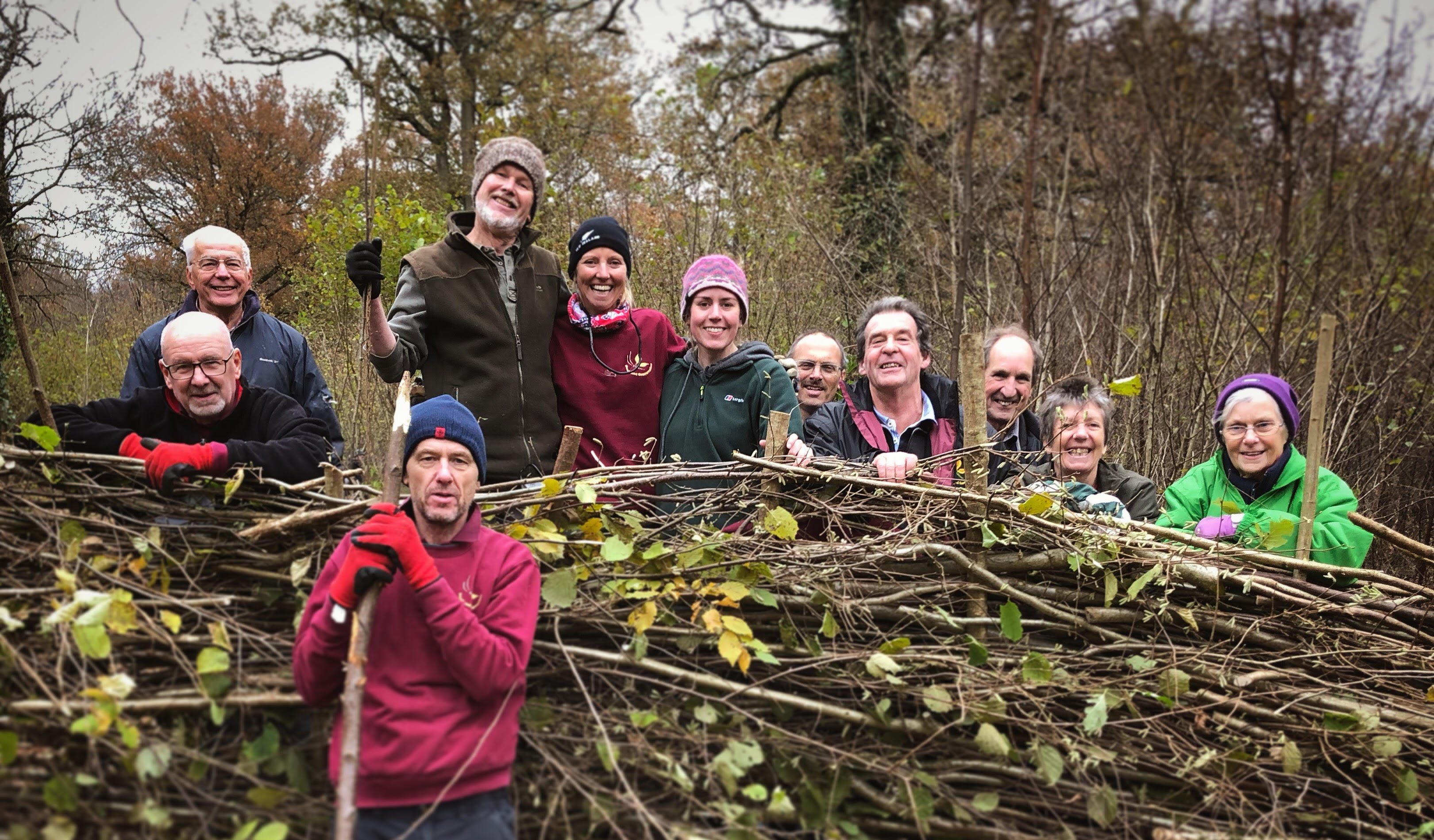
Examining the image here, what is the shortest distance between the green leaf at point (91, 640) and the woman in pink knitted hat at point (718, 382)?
169 cm

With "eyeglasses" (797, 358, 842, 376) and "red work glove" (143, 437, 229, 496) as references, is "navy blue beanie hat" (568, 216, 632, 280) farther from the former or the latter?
"red work glove" (143, 437, 229, 496)

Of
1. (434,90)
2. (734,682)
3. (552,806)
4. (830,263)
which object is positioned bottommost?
(552,806)

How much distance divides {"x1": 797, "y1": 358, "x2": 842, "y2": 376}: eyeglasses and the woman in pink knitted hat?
56cm

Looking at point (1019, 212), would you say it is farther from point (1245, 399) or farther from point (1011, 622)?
point (1011, 622)

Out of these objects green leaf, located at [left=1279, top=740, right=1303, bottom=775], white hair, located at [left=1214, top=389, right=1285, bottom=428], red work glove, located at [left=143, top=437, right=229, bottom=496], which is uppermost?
white hair, located at [left=1214, top=389, right=1285, bottom=428]

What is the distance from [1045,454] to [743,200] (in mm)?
5322

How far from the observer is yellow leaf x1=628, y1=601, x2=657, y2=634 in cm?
248

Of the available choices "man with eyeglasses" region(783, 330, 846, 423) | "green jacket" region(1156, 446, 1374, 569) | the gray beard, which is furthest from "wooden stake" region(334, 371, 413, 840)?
"green jacket" region(1156, 446, 1374, 569)

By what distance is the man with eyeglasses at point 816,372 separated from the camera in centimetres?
404

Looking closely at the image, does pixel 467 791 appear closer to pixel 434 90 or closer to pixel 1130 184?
pixel 1130 184

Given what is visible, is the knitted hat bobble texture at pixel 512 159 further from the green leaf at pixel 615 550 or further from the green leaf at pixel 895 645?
the green leaf at pixel 895 645

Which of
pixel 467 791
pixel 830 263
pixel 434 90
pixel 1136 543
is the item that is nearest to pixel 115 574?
pixel 467 791

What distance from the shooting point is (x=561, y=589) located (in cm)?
249

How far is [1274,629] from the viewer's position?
3.03 meters
